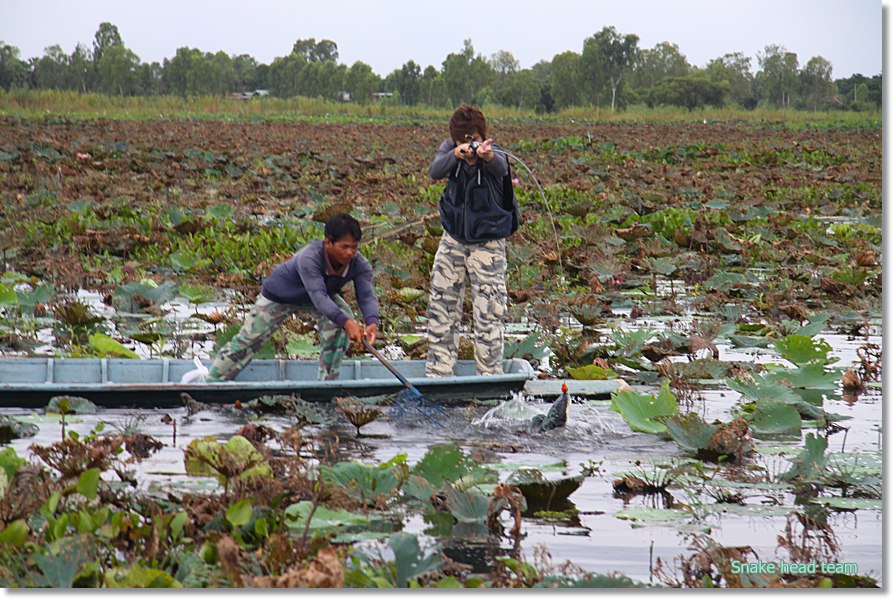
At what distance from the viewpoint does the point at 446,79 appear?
5516 centimetres

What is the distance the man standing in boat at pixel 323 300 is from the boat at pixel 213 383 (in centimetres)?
21

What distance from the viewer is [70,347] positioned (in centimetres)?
643

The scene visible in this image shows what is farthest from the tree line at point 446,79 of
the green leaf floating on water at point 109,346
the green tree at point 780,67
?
the green leaf floating on water at point 109,346

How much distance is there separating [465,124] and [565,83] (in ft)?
143

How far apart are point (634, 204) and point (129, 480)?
32.4 ft

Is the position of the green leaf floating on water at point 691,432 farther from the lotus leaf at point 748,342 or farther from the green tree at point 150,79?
the green tree at point 150,79

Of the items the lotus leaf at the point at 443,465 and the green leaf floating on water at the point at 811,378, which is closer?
the lotus leaf at the point at 443,465

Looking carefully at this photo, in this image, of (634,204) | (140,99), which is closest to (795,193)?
(634,204)

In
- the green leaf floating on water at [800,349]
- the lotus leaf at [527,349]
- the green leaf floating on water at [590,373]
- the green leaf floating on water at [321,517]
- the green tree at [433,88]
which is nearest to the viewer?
the green leaf floating on water at [321,517]

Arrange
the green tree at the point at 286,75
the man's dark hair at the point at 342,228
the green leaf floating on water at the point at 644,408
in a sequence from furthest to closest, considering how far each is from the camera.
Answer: the green tree at the point at 286,75 < the man's dark hair at the point at 342,228 < the green leaf floating on water at the point at 644,408

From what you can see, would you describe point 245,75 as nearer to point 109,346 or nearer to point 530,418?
point 109,346

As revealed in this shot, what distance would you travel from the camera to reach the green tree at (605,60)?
3653 centimetres

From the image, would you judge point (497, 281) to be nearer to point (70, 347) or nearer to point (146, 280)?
point (70, 347)

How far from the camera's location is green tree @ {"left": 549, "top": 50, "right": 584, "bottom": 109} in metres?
46.9
